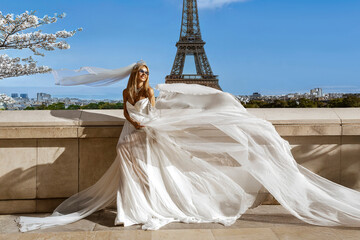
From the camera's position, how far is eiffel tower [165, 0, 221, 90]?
3522 centimetres

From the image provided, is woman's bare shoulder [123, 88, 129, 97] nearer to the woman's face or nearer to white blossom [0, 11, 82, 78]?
the woman's face

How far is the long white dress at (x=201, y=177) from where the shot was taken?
3.81 meters

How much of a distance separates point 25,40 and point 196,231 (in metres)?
10.4

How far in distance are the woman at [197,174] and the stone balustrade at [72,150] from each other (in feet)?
1.09

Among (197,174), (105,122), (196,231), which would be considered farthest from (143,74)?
(196,231)

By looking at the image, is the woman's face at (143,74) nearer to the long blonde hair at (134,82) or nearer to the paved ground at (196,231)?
the long blonde hair at (134,82)

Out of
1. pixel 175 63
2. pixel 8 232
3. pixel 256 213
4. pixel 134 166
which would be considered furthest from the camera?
pixel 175 63

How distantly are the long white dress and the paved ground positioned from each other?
0.11 metres

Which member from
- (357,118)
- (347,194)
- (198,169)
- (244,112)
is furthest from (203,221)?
(357,118)

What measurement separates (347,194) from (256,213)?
1037mm

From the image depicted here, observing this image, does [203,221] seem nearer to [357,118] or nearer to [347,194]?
[347,194]

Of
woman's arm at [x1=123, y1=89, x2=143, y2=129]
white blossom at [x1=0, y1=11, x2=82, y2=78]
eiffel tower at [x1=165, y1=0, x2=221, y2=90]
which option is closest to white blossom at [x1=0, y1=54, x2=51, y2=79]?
white blossom at [x1=0, y1=11, x2=82, y2=78]

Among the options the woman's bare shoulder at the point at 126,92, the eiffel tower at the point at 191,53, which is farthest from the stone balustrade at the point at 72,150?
the eiffel tower at the point at 191,53

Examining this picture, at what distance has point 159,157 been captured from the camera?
13.0 feet
